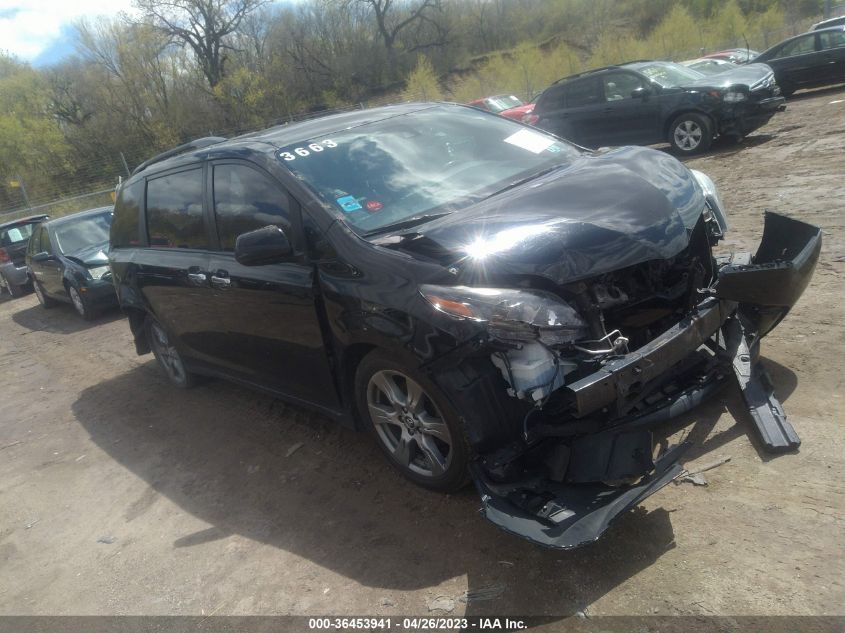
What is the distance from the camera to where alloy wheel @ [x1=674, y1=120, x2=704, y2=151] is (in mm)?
11875

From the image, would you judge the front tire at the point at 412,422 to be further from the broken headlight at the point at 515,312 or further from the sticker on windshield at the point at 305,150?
the sticker on windshield at the point at 305,150

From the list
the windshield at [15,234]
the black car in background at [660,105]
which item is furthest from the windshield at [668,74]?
the windshield at [15,234]

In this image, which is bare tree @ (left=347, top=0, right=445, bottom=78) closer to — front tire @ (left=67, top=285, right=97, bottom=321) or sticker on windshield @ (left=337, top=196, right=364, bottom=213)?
front tire @ (left=67, top=285, right=97, bottom=321)

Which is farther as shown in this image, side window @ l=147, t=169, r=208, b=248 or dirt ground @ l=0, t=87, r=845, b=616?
side window @ l=147, t=169, r=208, b=248

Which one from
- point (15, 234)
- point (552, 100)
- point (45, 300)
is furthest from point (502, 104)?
point (45, 300)

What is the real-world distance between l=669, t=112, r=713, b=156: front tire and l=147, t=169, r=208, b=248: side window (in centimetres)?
955

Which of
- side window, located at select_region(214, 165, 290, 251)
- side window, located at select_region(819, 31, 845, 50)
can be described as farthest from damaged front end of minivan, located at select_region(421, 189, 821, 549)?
side window, located at select_region(819, 31, 845, 50)

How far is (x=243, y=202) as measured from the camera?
4266 mm

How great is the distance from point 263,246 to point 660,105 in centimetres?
1049

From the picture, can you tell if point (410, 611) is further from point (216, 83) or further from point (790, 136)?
point (216, 83)

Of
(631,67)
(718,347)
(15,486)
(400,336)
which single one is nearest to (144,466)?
(15,486)

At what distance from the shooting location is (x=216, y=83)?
4097 cm

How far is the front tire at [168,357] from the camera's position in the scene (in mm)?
6113

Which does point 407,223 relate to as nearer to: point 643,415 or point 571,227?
point 571,227
